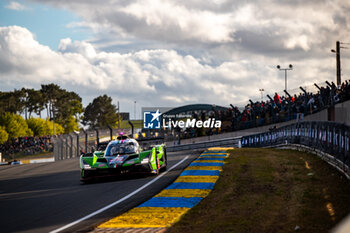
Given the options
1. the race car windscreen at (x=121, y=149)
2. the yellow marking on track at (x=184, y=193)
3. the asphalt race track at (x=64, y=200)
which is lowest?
the asphalt race track at (x=64, y=200)

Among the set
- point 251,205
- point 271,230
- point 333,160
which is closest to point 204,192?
point 251,205

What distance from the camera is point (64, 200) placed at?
1006 centimetres

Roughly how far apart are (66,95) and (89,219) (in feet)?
368

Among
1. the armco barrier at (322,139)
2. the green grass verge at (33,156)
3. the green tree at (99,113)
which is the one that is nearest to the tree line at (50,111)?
the green tree at (99,113)

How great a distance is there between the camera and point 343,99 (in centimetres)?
2495

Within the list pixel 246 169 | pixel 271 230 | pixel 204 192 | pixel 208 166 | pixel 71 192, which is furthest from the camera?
pixel 208 166

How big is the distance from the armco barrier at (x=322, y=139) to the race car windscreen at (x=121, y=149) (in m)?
5.96

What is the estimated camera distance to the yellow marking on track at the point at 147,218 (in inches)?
281

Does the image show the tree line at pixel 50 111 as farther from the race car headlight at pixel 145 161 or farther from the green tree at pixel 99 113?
the race car headlight at pixel 145 161

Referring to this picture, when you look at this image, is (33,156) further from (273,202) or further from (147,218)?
(273,202)

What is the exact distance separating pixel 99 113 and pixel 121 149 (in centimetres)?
11364

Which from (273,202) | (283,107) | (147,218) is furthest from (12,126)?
(273,202)

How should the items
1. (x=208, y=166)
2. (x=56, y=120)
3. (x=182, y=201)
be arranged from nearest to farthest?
(x=182, y=201), (x=208, y=166), (x=56, y=120)

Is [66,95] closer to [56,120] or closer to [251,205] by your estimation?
[56,120]
